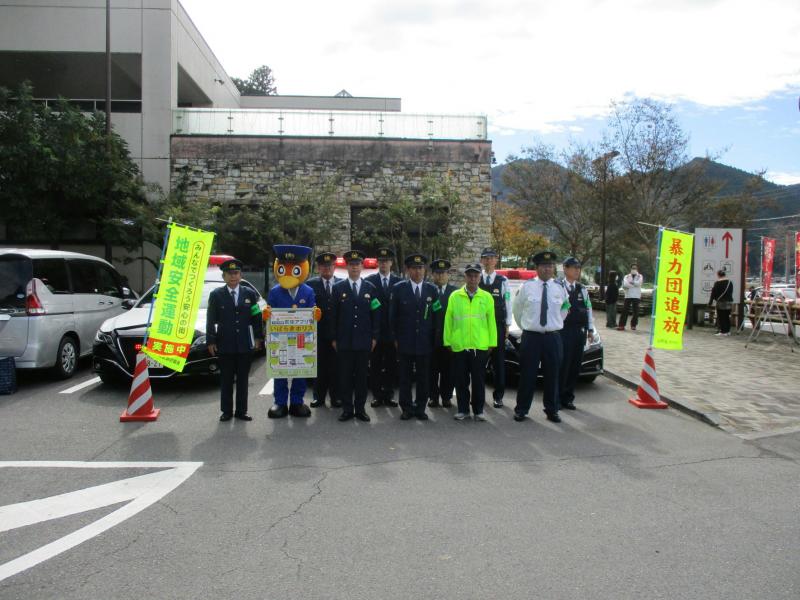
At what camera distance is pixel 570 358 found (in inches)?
329

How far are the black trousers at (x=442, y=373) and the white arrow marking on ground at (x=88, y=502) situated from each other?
11.3 feet

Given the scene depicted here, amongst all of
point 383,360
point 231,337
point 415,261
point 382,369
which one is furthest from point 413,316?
point 231,337

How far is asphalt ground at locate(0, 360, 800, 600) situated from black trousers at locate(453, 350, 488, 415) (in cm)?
28

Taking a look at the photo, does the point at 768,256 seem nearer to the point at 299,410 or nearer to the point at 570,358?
the point at 570,358

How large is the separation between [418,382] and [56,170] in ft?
44.4

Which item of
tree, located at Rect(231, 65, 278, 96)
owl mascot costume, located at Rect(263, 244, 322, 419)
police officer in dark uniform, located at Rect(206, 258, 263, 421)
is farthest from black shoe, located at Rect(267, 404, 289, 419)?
tree, located at Rect(231, 65, 278, 96)

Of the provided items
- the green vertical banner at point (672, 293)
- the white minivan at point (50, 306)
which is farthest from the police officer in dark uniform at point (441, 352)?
the white minivan at point (50, 306)

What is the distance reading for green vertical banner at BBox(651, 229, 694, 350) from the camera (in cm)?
877

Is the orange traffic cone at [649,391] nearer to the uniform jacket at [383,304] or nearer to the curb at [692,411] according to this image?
the curb at [692,411]

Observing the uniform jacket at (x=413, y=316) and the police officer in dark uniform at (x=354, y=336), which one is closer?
the police officer in dark uniform at (x=354, y=336)

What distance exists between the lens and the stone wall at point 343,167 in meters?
22.0

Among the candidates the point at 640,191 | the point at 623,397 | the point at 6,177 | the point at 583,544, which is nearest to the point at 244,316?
the point at 583,544

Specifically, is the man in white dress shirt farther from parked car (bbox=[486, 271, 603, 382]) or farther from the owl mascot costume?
the owl mascot costume

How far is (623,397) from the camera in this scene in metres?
9.17
